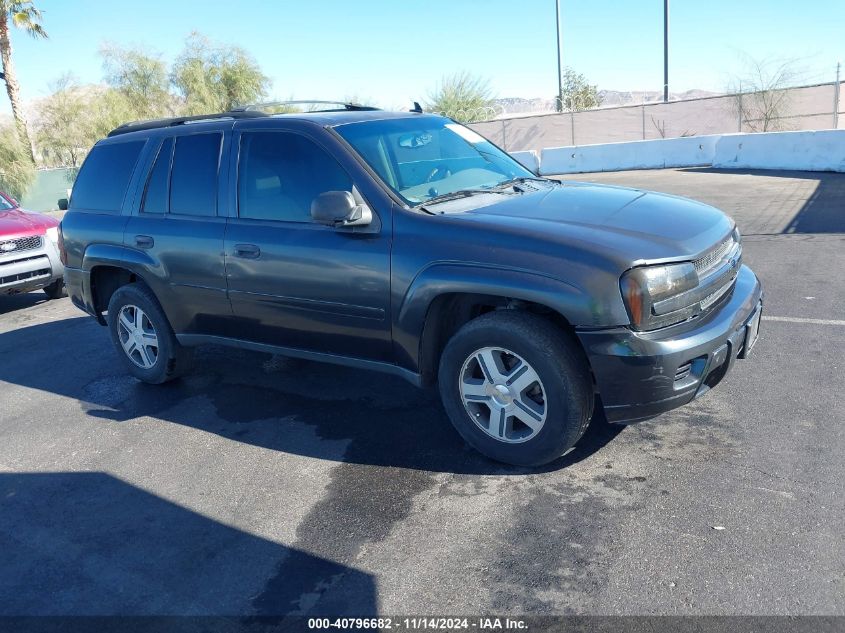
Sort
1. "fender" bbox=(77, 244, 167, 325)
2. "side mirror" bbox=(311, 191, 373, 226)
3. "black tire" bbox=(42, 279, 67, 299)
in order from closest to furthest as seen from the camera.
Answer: "side mirror" bbox=(311, 191, 373, 226) → "fender" bbox=(77, 244, 167, 325) → "black tire" bbox=(42, 279, 67, 299)

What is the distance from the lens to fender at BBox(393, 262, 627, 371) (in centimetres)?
328

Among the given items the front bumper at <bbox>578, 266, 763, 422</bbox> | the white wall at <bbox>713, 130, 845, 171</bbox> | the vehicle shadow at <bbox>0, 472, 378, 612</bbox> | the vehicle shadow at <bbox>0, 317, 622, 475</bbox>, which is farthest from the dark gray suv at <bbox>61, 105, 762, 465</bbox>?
the white wall at <bbox>713, 130, 845, 171</bbox>

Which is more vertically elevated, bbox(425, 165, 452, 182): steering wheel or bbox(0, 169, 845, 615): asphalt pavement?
bbox(425, 165, 452, 182): steering wheel

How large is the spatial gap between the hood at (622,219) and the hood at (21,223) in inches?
276

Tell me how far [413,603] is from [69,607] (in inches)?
57.9

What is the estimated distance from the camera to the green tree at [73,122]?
121ft

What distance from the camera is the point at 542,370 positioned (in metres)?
3.47

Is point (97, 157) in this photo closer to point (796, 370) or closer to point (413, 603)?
point (413, 603)

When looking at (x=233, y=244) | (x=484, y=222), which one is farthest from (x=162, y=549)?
(x=484, y=222)

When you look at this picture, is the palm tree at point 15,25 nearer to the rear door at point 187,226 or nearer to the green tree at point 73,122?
the green tree at point 73,122

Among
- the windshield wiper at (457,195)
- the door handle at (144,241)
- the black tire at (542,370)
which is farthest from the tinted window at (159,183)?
the black tire at (542,370)

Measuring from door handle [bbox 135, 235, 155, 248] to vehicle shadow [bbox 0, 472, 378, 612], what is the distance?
1.81 m

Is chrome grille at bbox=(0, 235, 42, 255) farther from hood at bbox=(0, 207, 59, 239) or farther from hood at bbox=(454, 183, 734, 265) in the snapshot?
hood at bbox=(454, 183, 734, 265)

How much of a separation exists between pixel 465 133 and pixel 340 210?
159 centimetres
